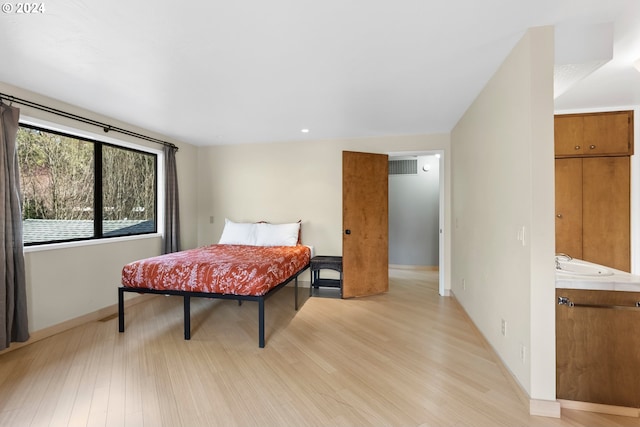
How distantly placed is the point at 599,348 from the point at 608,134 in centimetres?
→ 240

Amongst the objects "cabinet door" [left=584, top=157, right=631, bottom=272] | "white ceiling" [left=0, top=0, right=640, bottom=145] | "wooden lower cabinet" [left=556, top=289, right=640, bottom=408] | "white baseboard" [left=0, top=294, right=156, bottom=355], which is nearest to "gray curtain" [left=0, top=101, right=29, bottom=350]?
"white baseboard" [left=0, top=294, right=156, bottom=355]

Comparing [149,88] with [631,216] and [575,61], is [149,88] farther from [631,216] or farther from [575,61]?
[631,216]

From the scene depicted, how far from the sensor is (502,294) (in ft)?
7.02

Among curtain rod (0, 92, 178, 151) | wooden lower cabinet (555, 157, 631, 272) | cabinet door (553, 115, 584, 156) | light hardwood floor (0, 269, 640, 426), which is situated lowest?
light hardwood floor (0, 269, 640, 426)

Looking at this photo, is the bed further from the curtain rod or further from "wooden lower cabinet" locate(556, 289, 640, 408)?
"wooden lower cabinet" locate(556, 289, 640, 408)

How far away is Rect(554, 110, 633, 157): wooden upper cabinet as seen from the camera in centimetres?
285

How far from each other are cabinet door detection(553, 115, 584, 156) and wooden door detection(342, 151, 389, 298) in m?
2.03

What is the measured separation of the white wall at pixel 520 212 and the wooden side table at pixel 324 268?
6.22 ft

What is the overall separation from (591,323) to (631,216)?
6.53 feet

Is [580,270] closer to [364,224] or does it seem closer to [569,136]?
[569,136]

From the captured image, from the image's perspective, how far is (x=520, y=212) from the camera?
72.1 inches

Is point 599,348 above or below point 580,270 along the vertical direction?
below

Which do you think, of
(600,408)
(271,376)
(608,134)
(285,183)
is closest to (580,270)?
(600,408)

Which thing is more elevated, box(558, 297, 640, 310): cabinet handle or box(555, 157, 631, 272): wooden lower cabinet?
box(555, 157, 631, 272): wooden lower cabinet
